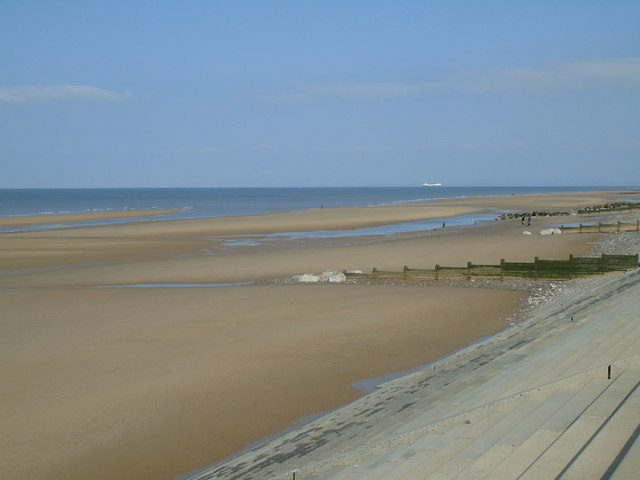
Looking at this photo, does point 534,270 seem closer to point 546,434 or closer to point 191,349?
point 191,349

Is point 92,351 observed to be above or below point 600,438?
below

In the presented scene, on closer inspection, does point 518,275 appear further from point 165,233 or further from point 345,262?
point 165,233

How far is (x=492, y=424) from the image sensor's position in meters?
7.36

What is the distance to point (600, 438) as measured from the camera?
21.3ft

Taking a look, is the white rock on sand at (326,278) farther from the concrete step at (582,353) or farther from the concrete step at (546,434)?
the concrete step at (546,434)

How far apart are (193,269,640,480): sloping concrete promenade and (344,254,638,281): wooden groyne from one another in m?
10.4

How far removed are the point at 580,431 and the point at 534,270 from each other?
626 inches

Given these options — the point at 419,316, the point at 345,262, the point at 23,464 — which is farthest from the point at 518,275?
the point at 23,464

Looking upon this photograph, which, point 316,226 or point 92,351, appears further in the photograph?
point 316,226

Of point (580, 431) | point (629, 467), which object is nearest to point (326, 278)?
point (580, 431)

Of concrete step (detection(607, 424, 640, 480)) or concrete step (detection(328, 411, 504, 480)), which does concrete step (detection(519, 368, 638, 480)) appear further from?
concrete step (detection(328, 411, 504, 480))

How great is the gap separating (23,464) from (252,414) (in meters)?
3.34

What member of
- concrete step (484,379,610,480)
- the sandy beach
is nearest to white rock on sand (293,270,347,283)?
the sandy beach

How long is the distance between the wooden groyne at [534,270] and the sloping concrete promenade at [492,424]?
10.4 m
